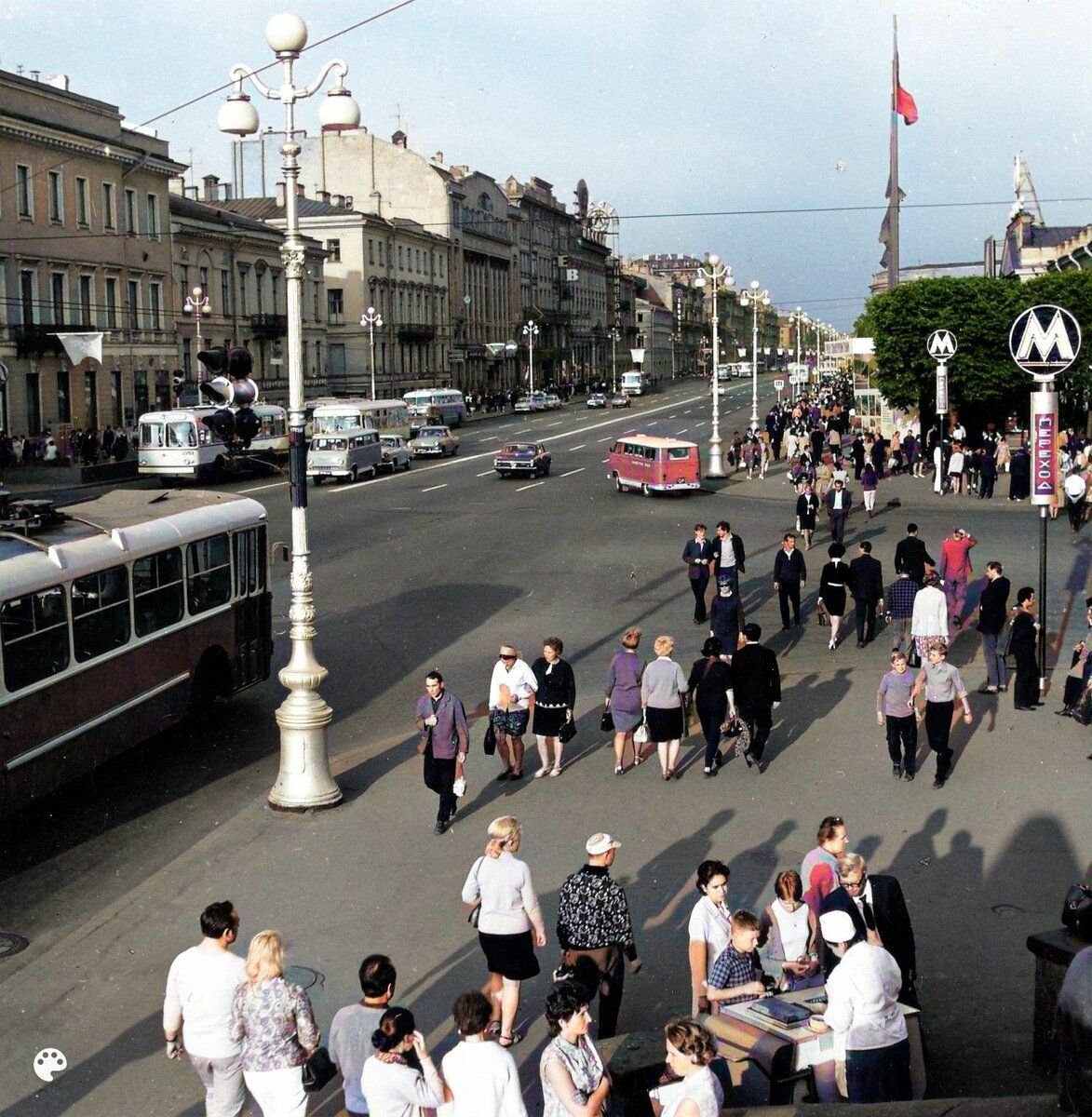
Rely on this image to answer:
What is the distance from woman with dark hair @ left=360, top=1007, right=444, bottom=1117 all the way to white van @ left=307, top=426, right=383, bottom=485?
1597 inches

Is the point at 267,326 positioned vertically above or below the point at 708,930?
above

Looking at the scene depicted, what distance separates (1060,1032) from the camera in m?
6.49

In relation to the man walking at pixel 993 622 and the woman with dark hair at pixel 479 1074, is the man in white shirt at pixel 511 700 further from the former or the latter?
the woman with dark hair at pixel 479 1074

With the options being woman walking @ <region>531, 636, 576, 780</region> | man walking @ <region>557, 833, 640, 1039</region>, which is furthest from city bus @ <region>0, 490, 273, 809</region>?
man walking @ <region>557, 833, 640, 1039</region>

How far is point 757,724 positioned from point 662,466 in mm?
26027

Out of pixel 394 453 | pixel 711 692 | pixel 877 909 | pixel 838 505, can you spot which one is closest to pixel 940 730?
pixel 711 692

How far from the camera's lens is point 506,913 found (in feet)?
27.7

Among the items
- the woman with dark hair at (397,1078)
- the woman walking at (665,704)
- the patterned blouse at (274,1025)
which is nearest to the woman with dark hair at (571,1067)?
the woman with dark hair at (397,1078)

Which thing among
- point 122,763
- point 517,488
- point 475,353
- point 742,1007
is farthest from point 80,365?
point 475,353

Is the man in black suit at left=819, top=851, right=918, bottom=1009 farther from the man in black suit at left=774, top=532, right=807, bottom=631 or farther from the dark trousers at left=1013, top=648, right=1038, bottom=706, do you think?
the man in black suit at left=774, top=532, right=807, bottom=631

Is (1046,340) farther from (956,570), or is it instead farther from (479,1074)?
(479,1074)

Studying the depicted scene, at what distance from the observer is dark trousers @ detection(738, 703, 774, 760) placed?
13992 mm

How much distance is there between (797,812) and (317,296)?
3143 inches

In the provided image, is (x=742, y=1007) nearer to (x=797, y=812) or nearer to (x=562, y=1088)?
(x=562, y=1088)
